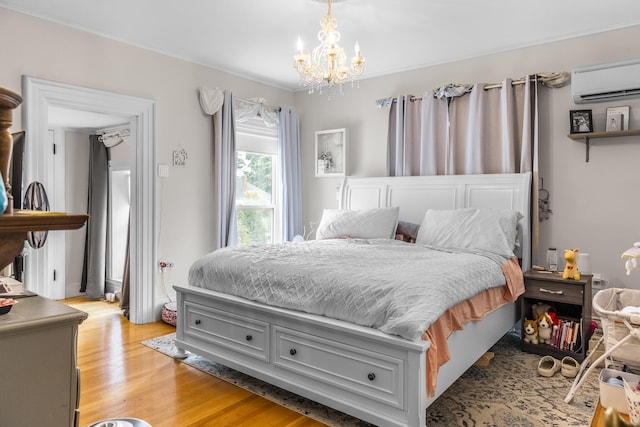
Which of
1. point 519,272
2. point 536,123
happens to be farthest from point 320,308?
point 536,123

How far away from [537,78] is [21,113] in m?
4.03

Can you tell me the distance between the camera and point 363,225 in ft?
12.9

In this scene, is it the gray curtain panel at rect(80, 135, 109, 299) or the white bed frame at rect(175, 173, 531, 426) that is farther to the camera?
the gray curtain panel at rect(80, 135, 109, 299)

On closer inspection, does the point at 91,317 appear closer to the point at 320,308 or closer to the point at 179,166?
the point at 179,166

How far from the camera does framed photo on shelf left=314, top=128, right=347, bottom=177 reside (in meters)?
4.92

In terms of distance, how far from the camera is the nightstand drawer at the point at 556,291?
122 inches

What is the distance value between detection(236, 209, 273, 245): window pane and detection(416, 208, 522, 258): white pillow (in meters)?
2.10

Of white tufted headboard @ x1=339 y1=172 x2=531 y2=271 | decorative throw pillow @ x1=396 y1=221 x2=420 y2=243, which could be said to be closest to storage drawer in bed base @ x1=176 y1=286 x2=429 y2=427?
decorative throw pillow @ x1=396 y1=221 x2=420 y2=243

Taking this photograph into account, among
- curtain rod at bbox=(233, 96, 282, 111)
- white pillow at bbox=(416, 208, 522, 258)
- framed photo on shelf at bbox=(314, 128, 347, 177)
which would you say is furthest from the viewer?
framed photo on shelf at bbox=(314, 128, 347, 177)

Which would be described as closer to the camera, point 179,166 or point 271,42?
point 271,42

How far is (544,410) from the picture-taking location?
94.0 inches

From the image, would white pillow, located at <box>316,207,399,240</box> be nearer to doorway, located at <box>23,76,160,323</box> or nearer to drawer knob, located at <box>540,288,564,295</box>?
drawer knob, located at <box>540,288,564,295</box>

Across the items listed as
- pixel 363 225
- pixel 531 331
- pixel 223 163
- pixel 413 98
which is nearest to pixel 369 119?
pixel 413 98

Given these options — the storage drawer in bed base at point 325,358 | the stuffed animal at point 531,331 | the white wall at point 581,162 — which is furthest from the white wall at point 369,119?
the storage drawer in bed base at point 325,358
